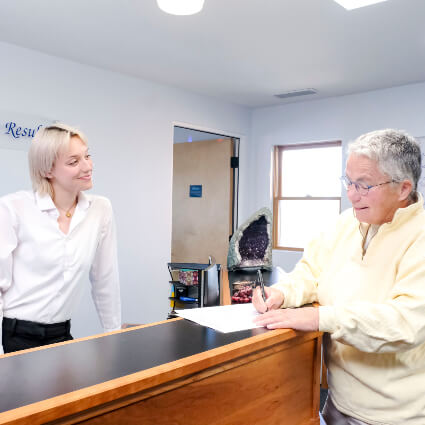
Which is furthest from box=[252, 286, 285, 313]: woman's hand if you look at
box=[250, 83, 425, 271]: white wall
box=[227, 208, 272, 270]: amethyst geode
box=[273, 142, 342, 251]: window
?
box=[273, 142, 342, 251]: window

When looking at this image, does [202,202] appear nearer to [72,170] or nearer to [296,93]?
[296,93]

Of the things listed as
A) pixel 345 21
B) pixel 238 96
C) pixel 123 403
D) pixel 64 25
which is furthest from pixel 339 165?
pixel 123 403

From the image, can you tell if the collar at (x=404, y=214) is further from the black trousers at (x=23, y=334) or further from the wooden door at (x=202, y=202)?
the wooden door at (x=202, y=202)

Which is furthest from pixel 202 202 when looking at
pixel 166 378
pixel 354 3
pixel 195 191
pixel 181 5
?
pixel 166 378

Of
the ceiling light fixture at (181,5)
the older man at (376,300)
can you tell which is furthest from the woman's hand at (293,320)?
the ceiling light fixture at (181,5)

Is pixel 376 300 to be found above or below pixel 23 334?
above

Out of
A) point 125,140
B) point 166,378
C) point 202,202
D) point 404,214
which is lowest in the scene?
point 166,378

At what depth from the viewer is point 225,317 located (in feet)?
4.25

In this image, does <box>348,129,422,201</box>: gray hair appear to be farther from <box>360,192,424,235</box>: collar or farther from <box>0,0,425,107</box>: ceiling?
<box>0,0,425,107</box>: ceiling

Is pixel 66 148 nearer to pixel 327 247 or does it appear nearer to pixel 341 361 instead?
pixel 327 247

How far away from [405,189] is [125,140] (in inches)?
136

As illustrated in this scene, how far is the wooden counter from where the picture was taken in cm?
75

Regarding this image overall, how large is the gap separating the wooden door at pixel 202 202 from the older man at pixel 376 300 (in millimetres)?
4198

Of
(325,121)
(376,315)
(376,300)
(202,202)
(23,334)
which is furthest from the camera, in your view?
(202,202)
